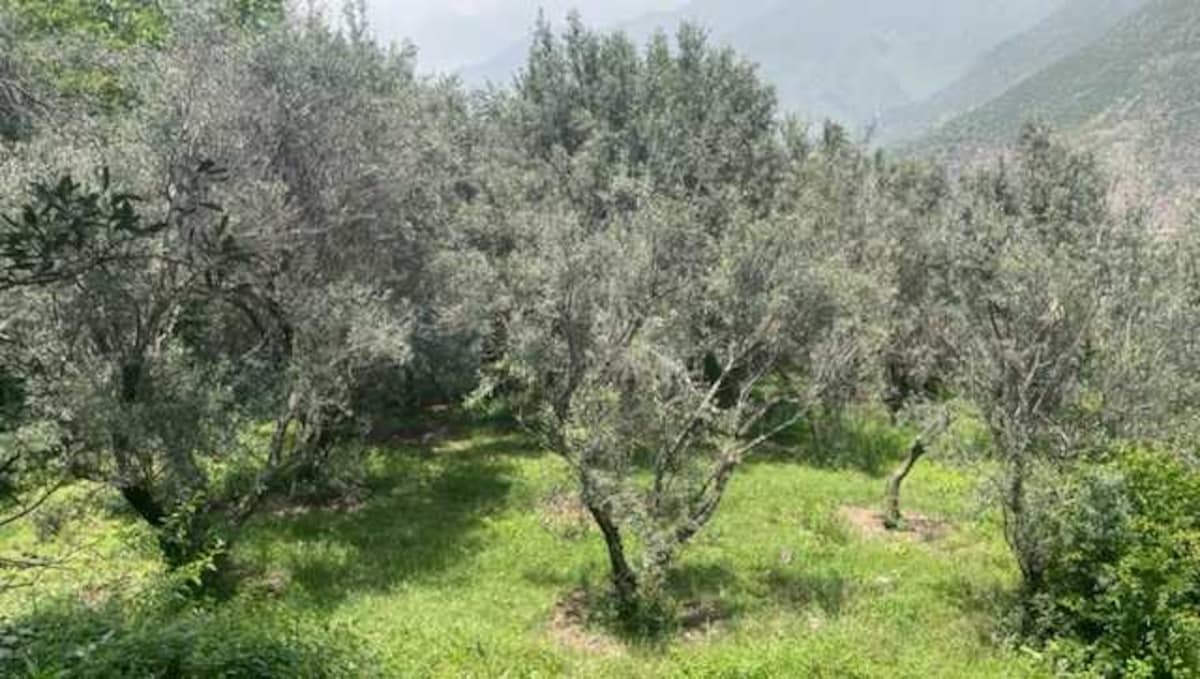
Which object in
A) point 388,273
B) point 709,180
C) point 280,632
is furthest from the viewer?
point 709,180

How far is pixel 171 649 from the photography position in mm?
12133

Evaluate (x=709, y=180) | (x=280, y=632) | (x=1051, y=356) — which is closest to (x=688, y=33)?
(x=709, y=180)

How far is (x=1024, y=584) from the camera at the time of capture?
64.6 ft

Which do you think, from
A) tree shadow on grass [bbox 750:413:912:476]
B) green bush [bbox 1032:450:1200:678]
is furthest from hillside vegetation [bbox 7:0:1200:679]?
tree shadow on grass [bbox 750:413:912:476]

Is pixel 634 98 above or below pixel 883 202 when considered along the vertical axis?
above

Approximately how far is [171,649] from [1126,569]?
47.0ft

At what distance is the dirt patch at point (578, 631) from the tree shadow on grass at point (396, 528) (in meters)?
3.38

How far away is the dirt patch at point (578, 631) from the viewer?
59.1 ft

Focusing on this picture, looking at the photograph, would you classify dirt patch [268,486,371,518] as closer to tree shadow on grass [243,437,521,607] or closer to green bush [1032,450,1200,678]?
tree shadow on grass [243,437,521,607]

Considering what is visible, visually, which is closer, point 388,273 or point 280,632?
point 280,632

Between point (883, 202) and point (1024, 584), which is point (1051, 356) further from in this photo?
point (883, 202)

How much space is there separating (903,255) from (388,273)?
2026 centimetres

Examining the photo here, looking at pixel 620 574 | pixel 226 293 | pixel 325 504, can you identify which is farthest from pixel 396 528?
pixel 226 293

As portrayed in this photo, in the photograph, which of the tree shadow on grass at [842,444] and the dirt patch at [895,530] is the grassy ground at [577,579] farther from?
the tree shadow on grass at [842,444]
